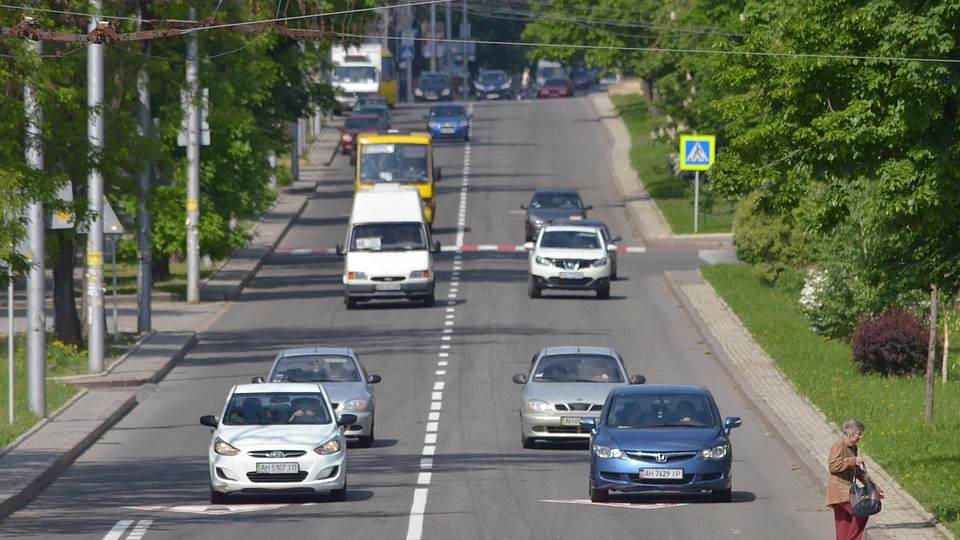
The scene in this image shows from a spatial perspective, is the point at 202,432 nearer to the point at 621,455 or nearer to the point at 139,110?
the point at 621,455

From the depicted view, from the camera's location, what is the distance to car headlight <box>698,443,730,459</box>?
19984 mm

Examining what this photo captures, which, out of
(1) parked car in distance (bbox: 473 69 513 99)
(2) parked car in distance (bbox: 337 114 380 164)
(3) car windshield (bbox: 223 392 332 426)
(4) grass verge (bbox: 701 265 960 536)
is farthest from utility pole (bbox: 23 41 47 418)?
(1) parked car in distance (bbox: 473 69 513 99)

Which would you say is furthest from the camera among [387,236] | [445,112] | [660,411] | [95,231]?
[445,112]

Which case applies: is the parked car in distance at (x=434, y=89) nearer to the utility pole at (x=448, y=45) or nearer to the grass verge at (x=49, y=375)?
the utility pole at (x=448, y=45)

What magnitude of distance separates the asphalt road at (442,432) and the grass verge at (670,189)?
108 inches

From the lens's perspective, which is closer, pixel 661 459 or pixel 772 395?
pixel 661 459

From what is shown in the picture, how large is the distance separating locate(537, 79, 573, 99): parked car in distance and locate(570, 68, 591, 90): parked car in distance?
10.4m

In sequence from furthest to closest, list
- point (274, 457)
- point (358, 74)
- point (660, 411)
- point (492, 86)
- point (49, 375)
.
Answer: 1. point (492, 86)
2. point (358, 74)
3. point (49, 375)
4. point (660, 411)
5. point (274, 457)

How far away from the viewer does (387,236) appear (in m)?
42.8

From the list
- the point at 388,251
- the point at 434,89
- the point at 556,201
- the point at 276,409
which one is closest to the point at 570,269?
the point at 388,251

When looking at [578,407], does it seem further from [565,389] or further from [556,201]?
[556,201]

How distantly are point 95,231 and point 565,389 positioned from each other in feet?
37.3

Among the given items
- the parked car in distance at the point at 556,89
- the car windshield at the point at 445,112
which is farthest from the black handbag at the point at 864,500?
the parked car in distance at the point at 556,89

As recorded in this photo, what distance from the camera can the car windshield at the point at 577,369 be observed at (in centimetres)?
2588
